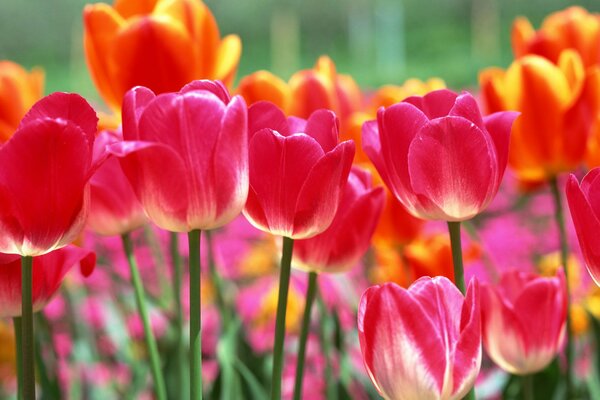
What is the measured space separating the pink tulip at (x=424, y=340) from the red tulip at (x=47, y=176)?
11 cm

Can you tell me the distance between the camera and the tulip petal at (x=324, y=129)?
1.14 feet

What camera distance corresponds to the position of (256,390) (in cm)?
56

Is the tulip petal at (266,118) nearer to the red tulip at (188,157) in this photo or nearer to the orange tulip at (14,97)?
the red tulip at (188,157)

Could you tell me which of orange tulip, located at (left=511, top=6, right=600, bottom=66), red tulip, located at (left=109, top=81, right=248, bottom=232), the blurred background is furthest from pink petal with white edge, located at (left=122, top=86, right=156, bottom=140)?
the blurred background

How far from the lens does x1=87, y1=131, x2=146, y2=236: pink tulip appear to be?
47 cm

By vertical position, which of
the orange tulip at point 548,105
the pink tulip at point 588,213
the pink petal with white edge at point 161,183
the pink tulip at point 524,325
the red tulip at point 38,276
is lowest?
the pink tulip at point 524,325

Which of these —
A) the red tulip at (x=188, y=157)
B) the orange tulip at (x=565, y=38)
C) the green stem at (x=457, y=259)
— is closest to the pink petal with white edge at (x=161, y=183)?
the red tulip at (x=188, y=157)

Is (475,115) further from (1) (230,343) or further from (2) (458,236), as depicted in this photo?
(1) (230,343)

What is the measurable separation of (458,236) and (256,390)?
26 cm

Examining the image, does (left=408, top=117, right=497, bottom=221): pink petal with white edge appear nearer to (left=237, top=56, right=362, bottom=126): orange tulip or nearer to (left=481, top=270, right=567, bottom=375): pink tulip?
(left=481, top=270, right=567, bottom=375): pink tulip

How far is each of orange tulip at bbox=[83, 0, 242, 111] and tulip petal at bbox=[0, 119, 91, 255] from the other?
0.64 feet

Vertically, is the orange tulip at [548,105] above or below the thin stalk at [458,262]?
above

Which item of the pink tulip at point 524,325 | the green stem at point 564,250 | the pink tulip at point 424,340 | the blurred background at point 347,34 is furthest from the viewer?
the blurred background at point 347,34

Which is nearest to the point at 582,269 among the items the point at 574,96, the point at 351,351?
the point at 351,351
